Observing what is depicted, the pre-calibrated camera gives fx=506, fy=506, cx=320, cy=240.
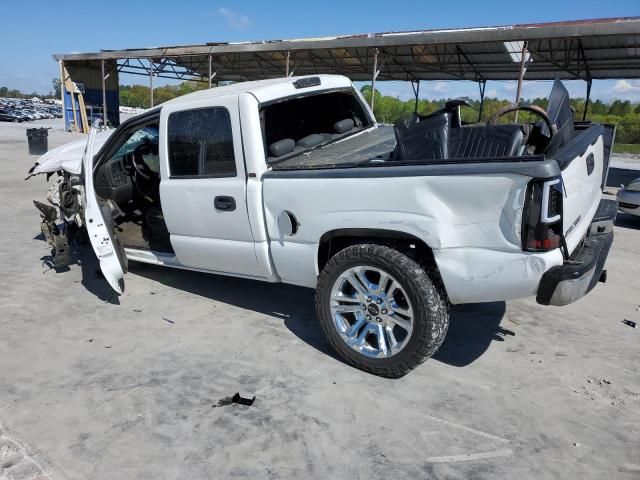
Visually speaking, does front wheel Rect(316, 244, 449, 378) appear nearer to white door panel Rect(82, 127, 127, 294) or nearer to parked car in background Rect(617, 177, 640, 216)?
white door panel Rect(82, 127, 127, 294)

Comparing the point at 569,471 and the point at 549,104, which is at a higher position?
the point at 549,104

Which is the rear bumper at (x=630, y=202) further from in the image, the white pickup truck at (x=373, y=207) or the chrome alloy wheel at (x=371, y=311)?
the chrome alloy wheel at (x=371, y=311)

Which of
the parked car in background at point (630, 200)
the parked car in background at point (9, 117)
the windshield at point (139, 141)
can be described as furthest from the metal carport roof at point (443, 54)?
the parked car in background at point (9, 117)

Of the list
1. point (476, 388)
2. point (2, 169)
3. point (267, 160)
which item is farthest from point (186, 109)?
point (2, 169)

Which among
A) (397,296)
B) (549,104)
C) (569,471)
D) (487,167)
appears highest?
(549,104)

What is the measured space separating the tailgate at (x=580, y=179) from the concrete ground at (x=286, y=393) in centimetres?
99

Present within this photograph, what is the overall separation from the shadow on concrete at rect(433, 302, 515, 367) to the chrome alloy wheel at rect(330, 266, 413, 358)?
551mm

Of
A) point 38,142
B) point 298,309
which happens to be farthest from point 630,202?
point 38,142

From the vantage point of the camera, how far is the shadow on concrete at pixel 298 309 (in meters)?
3.85

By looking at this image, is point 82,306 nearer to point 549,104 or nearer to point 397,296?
point 397,296

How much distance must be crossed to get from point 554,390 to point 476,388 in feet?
1.63

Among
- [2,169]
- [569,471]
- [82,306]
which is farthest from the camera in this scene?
[2,169]

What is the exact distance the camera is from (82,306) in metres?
4.60

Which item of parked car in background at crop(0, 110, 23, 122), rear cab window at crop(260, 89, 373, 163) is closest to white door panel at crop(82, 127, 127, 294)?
rear cab window at crop(260, 89, 373, 163)
